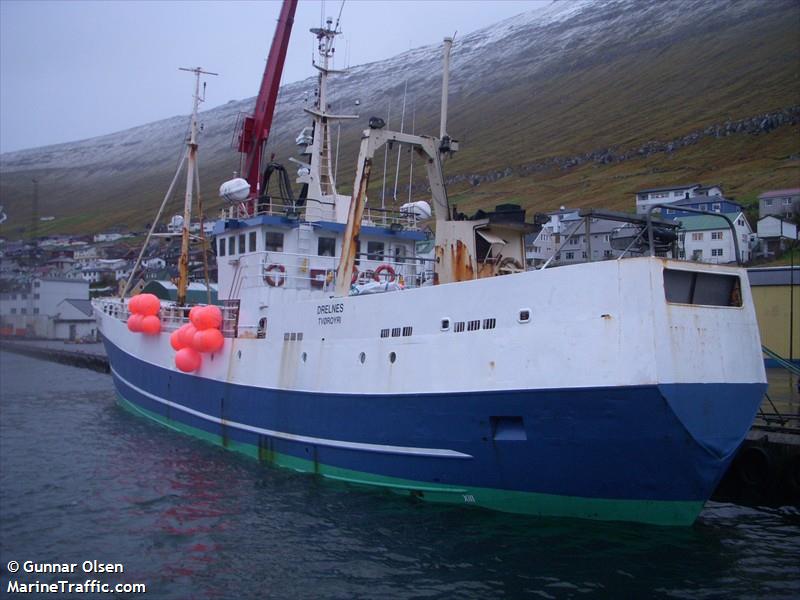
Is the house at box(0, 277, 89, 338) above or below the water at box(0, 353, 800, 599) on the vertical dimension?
above

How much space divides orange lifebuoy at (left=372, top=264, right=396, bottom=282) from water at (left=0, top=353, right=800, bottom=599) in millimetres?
4695

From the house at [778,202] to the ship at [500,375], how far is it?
35.3m

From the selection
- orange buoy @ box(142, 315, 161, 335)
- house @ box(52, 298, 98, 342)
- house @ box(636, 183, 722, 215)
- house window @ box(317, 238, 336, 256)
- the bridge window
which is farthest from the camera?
house @ box(52, 298, 98, 342)

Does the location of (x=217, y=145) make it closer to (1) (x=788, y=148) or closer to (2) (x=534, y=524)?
(1) (x=788, y=148)

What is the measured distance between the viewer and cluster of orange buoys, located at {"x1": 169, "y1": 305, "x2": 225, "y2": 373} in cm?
1592

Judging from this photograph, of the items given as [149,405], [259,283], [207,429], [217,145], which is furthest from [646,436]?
[217,145]

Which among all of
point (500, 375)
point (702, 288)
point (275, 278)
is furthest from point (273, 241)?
point (702, 288)

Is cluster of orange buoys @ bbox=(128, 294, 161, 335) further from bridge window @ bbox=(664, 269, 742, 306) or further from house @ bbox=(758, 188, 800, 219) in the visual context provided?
house @ bbox=(758, 188, 800, 219)

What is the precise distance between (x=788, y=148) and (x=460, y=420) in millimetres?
68176

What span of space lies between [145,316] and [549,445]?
43.9ft

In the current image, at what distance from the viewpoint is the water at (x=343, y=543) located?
335 inches

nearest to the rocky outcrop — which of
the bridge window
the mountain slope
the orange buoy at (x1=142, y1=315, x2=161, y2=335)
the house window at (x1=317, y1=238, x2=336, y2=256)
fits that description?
the mountain slope

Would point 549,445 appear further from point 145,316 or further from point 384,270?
point 145,316

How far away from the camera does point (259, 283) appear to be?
52.4 feet
